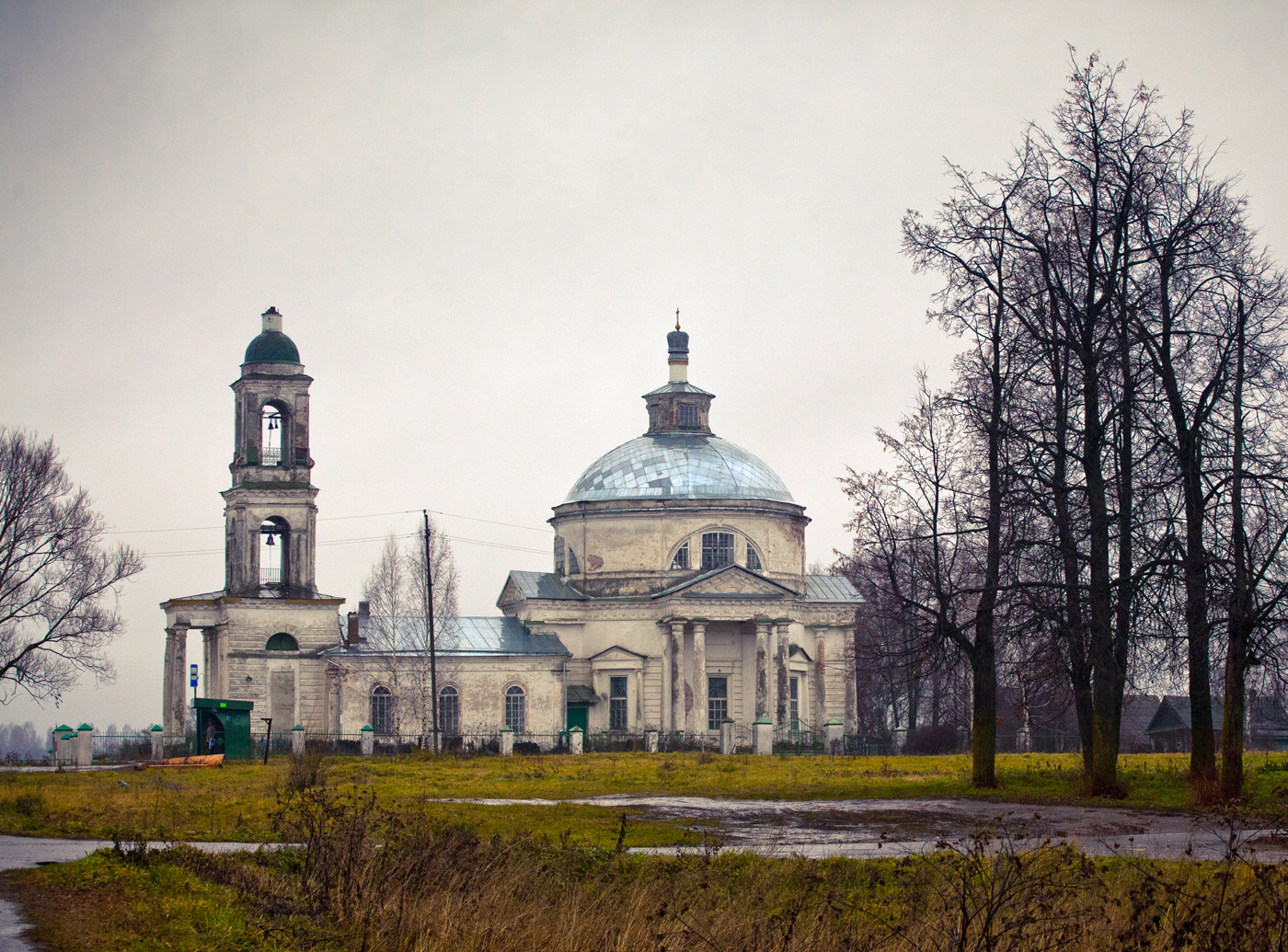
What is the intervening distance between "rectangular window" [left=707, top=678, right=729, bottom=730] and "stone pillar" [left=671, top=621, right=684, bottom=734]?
1.40 meters

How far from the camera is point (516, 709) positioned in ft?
156

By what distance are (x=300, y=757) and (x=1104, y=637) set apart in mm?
12170

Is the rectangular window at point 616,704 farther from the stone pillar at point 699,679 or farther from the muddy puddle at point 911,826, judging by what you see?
the muddy puddle at point 911,826

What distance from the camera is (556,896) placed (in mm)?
10844

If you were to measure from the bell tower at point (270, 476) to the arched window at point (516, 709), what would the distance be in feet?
24.2

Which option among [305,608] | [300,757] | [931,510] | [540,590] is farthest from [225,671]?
Result: [931,510]

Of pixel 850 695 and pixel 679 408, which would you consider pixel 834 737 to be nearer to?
pixel 850 695

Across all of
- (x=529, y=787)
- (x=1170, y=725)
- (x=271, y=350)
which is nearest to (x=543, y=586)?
(x=271, y=350)

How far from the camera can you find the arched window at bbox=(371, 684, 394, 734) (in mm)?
45469

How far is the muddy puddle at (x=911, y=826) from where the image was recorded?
1353cm

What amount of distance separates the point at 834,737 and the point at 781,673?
430cm

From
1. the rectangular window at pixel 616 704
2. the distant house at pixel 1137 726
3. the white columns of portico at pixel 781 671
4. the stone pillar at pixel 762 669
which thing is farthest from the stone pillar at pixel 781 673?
the distant house at pixel 1137 726

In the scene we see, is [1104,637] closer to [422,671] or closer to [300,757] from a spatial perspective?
[300,757]

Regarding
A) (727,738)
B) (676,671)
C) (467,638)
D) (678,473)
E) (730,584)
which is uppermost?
(678,473)
